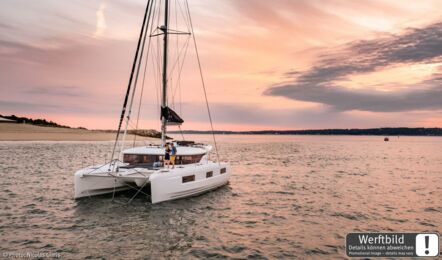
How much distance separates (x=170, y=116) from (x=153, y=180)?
624cm

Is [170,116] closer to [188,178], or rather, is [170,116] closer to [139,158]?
[139,158]

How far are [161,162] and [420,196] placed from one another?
15.7 meters

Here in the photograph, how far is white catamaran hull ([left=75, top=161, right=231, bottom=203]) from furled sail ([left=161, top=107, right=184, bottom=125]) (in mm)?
3593

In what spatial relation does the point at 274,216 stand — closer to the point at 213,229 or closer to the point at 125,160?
the point at 213,229

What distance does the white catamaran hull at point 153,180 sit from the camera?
552 inches

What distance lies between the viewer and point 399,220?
44.7 feet

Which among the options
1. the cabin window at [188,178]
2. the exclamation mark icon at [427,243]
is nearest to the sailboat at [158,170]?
the cabin window at [188,178]

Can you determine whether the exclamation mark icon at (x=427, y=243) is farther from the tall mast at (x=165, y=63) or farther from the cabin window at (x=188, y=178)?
the tall mast at (x=165, y=63)

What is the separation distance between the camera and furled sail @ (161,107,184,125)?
18.8m

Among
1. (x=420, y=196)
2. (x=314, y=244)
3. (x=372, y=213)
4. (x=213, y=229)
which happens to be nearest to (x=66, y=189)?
(x=213, y=229)

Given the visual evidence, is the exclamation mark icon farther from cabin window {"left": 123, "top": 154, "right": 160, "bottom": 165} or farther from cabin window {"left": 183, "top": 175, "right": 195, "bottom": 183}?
cabin window {"left": 123, "top": 154, "right": 160, "bottom": 165}

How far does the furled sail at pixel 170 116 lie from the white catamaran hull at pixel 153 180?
11.8ft

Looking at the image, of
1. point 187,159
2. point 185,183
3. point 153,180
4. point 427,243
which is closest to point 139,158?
point 187,159

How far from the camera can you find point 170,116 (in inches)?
750
